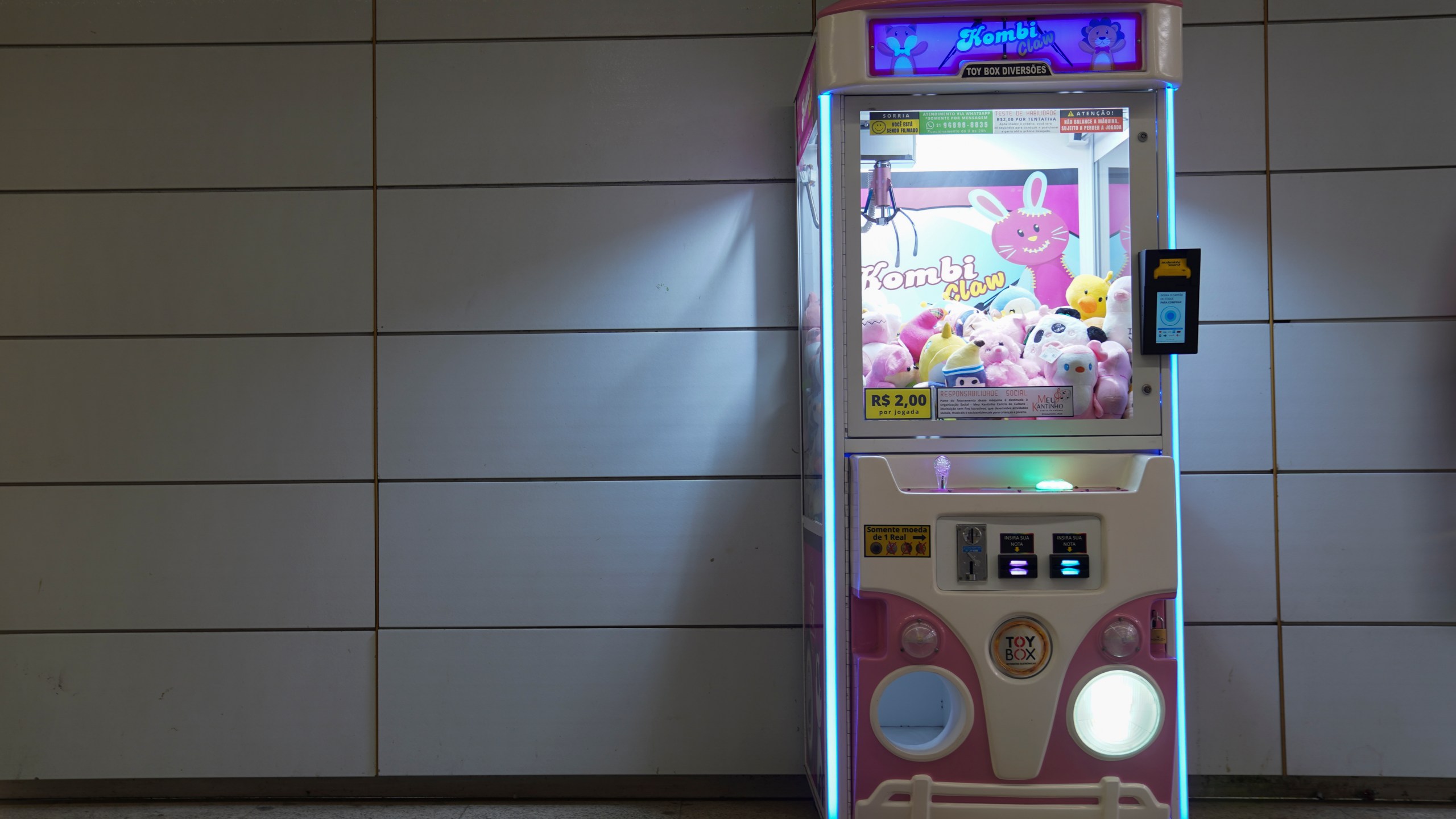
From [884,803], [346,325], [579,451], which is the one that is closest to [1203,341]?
[884,803]

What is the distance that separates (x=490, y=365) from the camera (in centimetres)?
244

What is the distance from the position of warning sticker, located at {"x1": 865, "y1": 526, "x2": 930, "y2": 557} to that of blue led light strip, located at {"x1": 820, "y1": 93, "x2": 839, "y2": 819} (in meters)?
0.10

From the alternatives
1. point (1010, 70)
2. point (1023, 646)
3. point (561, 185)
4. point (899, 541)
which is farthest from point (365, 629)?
point (1010, 70)

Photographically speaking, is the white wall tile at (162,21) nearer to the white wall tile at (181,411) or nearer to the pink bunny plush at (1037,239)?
the white wall tile at (181,411)

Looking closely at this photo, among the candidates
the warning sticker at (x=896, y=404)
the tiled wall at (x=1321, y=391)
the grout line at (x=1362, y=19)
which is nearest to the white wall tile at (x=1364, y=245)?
the tiled wall at (x=1321, y=391)

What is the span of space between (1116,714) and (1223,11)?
2.03m

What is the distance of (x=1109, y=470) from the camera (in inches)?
72.7

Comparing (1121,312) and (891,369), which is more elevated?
(1121,312)

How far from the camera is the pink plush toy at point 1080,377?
1844 mm

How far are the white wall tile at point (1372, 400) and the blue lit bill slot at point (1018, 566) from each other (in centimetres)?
112

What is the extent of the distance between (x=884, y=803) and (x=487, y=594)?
4.16 ft

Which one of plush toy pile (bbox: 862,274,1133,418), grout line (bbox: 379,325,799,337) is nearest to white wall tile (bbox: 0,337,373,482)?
grout line (bbox: 379,325,799,337)

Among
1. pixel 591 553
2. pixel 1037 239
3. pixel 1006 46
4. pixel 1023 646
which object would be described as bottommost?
pixel 1023 646

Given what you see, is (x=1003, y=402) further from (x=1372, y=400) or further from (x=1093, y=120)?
(x=1372, y=400)
